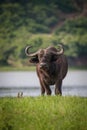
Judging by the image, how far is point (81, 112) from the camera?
5.90m

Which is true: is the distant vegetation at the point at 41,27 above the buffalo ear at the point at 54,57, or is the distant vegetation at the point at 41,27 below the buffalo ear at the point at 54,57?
below

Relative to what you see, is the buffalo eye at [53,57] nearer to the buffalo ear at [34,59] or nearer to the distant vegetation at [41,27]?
the buffalo ear at [34,59]

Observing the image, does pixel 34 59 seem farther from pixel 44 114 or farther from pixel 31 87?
pixel 31 87

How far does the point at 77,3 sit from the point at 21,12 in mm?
3458

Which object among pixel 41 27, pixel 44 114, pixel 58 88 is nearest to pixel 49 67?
pixel 58 88

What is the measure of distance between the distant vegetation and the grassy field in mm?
14612

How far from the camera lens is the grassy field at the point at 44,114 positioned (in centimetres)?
553

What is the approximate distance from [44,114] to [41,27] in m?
18.3

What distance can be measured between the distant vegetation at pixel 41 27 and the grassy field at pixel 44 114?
14612 mm

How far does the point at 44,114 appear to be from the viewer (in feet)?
19.1

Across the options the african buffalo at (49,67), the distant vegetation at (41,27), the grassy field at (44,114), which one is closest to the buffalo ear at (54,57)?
the african buffalo at (49,67)

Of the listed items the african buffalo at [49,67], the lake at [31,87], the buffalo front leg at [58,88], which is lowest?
the lake at [31,87]

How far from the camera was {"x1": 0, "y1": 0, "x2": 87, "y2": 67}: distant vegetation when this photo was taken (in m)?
22.5

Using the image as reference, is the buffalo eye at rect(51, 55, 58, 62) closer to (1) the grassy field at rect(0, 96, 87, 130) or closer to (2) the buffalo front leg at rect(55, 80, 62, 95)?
(2) the buffalo front leg at rect(55, 80, 62, 95)
